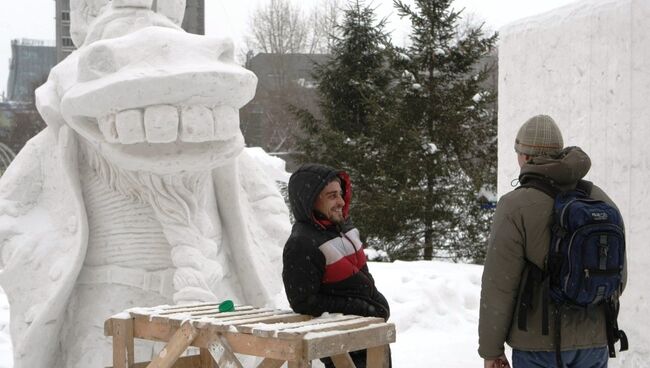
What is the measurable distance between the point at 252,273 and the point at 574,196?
51.8 inches

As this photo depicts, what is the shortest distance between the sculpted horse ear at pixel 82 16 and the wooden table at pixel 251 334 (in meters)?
1.35

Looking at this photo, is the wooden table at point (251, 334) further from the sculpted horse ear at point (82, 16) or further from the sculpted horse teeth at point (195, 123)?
the sculpted horse ear at point (82, 16)

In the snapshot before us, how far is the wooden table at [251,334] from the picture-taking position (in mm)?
2395

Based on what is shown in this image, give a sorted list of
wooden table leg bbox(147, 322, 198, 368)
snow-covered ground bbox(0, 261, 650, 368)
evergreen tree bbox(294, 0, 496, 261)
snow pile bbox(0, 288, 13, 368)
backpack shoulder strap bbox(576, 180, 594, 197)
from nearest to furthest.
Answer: wooden table leg bbox(147, 322, 198, 368), backpack shoulder strap bbox(576, 180, 594, 197), snow pile bbox(0, 288, 13, 368), snow-covered ground bbox(0, 261, 650, 368), evergreen tree bbox(294, 0, 496, 261)

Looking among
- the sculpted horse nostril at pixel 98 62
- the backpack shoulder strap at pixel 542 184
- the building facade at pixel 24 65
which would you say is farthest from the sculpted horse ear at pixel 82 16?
the building facade at pixel 24 65

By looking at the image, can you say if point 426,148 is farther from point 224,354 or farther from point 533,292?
point 224,354

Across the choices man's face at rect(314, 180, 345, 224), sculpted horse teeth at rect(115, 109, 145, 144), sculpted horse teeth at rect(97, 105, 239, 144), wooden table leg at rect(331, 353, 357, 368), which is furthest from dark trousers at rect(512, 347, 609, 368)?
sculpted horse teeth at rect(115, 109, 145, 144)

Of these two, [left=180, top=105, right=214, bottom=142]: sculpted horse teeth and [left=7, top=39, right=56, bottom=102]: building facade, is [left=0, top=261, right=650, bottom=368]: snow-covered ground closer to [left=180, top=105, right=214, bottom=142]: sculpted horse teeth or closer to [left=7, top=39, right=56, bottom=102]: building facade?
[left=180, top=105, right=214, bottom=142]: sculpted horse teeth

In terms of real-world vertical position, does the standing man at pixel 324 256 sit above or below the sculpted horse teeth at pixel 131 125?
below

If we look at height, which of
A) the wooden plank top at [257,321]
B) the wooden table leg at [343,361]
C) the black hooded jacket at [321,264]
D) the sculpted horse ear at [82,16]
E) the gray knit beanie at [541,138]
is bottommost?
the wooden table leg at [343,361]

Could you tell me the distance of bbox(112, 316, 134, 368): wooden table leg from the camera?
2.85 m

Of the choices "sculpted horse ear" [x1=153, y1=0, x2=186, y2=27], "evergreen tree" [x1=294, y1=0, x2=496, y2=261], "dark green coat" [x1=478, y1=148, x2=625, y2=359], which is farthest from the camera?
"evergreen tree" [x1=294, y1=0, x2=496, y2=261]

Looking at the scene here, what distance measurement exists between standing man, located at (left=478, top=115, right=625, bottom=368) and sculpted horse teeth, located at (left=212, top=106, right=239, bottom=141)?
35.8 inches

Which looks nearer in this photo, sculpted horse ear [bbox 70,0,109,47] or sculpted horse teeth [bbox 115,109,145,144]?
sculpted horse teeth [bbox 115,109,145,144]
